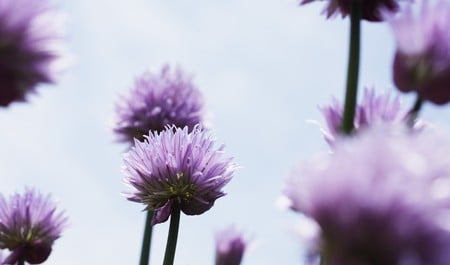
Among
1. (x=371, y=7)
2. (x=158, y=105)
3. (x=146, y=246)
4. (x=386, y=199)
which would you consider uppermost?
(x=158, y=105)

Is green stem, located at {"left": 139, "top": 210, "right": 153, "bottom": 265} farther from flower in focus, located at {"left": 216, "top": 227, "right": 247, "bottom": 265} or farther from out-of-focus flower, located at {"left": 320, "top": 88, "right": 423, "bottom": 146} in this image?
A: out-of-focus flower, located at {"left": 320, "top": 88, "right": 423, "bottom": 146}

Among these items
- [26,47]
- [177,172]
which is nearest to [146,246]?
[177,172]

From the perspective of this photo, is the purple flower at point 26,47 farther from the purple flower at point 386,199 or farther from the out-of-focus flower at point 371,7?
the out-of-focus flower at point 371,7

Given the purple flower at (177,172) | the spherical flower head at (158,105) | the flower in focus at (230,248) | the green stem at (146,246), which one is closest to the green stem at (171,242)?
the purple flower at (177,172)

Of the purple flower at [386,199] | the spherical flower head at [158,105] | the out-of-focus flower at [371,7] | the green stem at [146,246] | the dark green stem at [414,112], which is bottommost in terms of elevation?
the purple flower at [386,199]

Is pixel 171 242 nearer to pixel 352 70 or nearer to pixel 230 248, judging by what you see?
pixel 352 70

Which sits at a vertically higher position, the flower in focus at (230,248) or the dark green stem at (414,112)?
the flower in focus at (230,248)
